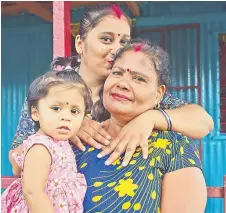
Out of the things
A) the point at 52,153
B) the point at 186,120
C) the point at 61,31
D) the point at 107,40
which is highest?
the point at 61,31

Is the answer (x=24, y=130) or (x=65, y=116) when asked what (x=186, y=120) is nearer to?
(x=65, y=116)

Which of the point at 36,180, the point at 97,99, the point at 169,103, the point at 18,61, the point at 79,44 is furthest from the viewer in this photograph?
the point at 18,61

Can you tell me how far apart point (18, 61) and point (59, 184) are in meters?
4.48

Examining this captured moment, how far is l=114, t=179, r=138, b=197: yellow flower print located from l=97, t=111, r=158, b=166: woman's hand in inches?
2.9

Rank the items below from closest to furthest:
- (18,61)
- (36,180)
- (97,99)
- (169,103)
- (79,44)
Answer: (36,180), (169,103), (97,99), (79,44), (18,61)

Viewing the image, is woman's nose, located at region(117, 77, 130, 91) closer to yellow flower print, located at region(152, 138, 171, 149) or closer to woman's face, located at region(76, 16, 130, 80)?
yellow flower print, located at region(152, 138, 171, 149)

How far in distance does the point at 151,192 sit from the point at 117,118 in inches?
14.8

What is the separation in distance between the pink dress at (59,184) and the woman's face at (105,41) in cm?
59

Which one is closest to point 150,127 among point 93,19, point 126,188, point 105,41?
point 126,188

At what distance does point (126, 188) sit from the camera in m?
1.86

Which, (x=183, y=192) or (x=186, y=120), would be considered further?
(x=186, y=120)

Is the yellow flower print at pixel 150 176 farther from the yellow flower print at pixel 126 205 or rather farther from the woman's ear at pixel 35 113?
the woman's ear at pixel 35 113

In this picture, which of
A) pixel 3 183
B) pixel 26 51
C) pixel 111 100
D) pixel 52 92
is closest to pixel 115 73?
pixel 111 100

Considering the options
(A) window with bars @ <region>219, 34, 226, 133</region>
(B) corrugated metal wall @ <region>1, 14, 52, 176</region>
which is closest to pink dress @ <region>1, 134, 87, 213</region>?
(A) window with bars @ <region>219, 34, 226, 133</region>
